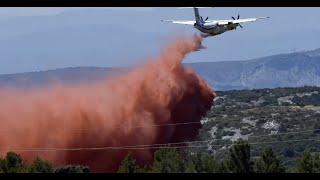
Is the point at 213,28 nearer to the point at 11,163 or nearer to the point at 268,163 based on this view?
the point at 268,163

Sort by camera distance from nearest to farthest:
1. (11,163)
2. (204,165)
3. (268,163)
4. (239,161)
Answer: (239,161) → (268,163) → (11,163) → (204,165)

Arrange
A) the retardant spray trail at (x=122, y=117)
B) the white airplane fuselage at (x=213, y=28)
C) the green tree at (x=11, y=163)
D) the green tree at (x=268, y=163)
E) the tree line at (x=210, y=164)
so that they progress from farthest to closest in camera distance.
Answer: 1. the retardant spray trail at (x=122, y=117)
2. the green tree at (x=268, y=163)
3. the green tree at (x=11, y=163)
4. the tree line at (x=210, y=164)
5. the white airplane fuselage at (x=213, y=28)

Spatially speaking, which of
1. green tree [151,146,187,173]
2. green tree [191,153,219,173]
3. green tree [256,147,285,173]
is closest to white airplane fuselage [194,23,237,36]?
green tree [256,147,285,173]

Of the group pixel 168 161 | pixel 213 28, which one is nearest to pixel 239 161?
pixel 168 161

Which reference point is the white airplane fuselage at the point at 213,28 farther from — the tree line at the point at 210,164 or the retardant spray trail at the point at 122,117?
the retardant spray trail at the point at 122,117

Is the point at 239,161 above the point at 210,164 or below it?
above

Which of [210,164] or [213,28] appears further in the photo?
[210,164]

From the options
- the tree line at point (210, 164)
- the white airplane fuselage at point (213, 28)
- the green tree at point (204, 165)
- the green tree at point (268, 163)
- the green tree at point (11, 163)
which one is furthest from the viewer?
the green tree at point (204, 165)

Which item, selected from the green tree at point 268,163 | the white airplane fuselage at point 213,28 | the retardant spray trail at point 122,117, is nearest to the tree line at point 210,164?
the green tree at point 268,163

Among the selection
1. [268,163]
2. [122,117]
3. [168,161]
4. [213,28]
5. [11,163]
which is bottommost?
[122,117]
